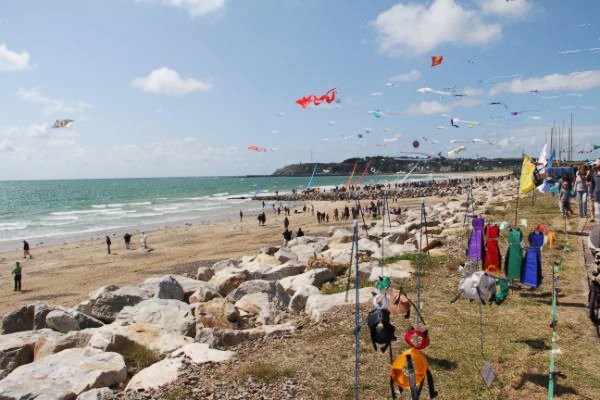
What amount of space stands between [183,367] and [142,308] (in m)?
4.66

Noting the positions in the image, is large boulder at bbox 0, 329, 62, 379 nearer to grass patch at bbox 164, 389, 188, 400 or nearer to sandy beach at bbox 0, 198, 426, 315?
grass patch at bbox 164, 389, 188, 400

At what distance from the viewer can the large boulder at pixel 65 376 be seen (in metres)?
6.43

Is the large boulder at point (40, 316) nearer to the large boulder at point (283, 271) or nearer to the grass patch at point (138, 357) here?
the grass patch at point (138, 357)

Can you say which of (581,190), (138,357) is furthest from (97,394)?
(581,190)

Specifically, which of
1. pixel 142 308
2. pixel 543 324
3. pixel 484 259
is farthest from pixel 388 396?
pixel 142 308

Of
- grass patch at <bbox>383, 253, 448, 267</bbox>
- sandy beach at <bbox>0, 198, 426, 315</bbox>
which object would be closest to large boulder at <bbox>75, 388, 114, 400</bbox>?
grass patch at <bbox>383, 253, 448, 267</bbox>

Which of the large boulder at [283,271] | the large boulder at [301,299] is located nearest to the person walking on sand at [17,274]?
the large boulder at [283,271]

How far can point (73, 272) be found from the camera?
81.5 feet

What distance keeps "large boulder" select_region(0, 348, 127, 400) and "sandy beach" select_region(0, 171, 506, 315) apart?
37.2 feet

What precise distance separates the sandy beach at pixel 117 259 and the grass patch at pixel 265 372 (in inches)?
Result: 550

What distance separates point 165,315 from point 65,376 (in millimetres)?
3587

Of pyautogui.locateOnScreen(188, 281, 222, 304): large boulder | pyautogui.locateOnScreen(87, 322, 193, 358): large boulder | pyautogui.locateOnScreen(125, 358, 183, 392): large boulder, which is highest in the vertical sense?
pyautogui.locateOnScreen(125, 358, 183, 392): large boulder

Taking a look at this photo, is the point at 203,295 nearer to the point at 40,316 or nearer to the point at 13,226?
the point at 40,316

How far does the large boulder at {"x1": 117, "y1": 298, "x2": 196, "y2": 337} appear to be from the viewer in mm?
9898
